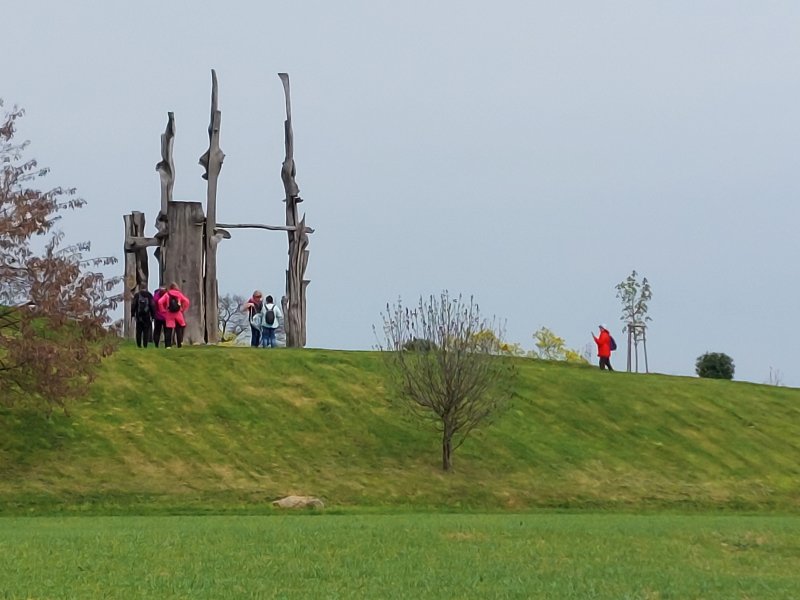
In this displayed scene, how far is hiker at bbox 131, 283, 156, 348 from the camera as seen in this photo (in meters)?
38.5

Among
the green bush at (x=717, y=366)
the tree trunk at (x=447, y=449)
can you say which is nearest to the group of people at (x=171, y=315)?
the tree trunk at (x=447, y=449)

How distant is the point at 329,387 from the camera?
38688 millimetres

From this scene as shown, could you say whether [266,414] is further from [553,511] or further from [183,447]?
[553,511]

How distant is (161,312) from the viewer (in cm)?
3850

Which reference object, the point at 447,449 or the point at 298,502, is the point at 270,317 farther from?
the point at 298,502

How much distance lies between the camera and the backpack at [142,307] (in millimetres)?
38406

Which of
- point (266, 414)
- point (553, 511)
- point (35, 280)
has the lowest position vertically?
point (553, 511)

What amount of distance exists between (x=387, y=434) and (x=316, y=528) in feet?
47.4

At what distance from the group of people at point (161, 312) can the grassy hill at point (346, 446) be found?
894 mm

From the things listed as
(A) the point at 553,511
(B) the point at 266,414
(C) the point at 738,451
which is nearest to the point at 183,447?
(B) the point at 266,414

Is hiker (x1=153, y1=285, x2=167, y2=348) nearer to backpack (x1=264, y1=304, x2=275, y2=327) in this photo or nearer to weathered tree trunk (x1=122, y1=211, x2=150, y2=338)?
weathered tree trunk (x1=122, y1=211, x2=150, y2=338)

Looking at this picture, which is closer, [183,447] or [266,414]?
[183,447]

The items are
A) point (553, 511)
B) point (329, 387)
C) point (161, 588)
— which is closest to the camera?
point (161, 588)

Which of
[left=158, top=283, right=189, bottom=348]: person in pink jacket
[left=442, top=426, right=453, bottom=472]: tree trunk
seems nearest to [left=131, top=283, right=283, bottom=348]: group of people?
[left=158, top=283, right=189, bottom=348]: person in pink jacket
